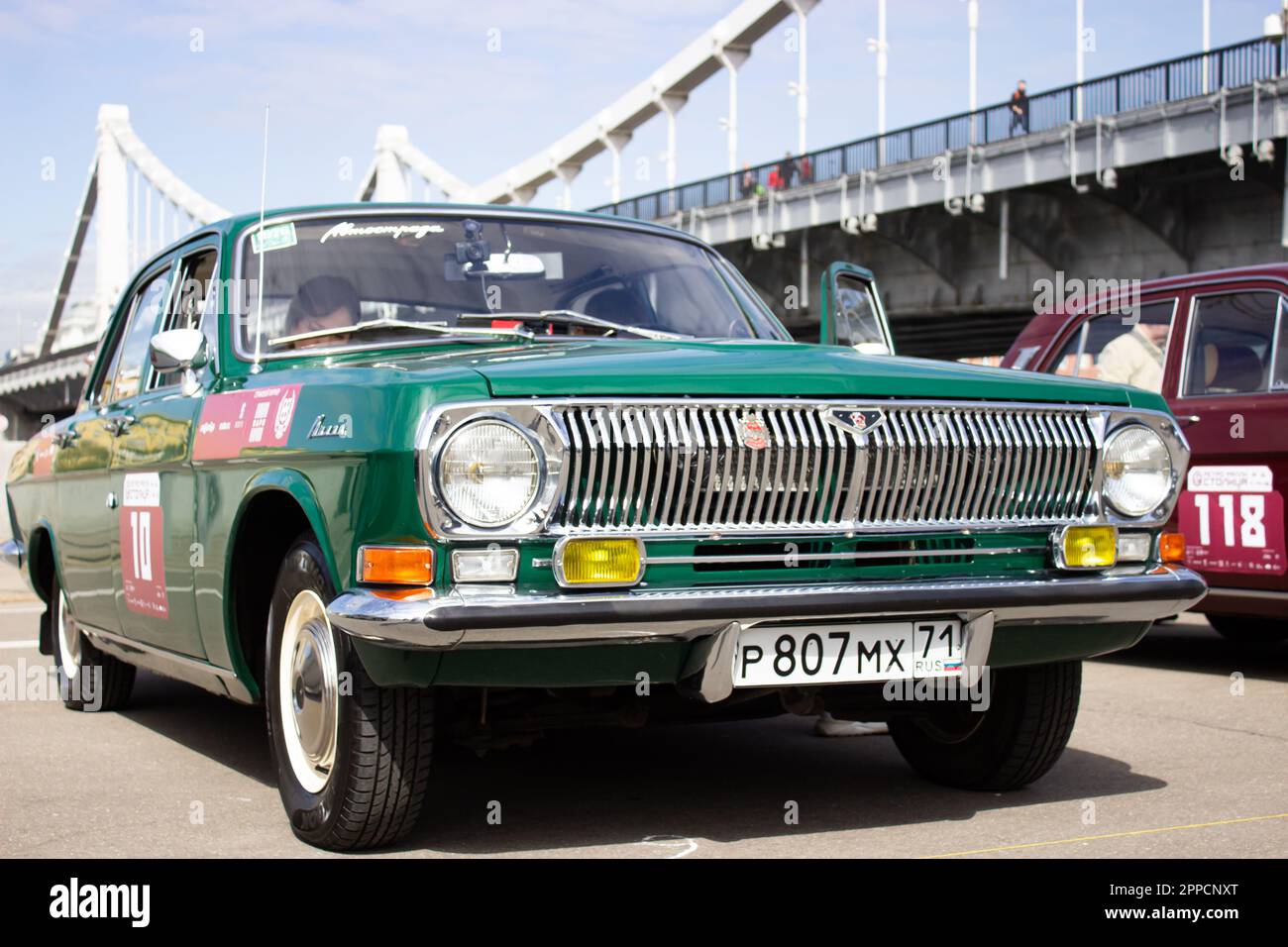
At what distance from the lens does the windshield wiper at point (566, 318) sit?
16.7ft

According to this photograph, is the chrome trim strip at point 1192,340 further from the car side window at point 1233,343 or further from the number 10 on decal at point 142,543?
the number 10 on decal at point 142,543

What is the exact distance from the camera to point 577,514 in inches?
152

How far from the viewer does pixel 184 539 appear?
504 centimetres

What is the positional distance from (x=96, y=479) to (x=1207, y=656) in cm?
570

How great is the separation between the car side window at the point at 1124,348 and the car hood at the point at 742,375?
373 centimetres

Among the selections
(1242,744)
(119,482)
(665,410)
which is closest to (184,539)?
(119,482)

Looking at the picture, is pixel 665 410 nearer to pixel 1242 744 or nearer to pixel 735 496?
pixel 735 496

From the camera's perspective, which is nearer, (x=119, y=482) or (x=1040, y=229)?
(x=119, y=482)

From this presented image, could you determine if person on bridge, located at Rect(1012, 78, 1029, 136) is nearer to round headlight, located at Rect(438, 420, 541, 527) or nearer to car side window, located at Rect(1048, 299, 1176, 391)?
car side window, located at Rect(1048, 299, 1176, 391)

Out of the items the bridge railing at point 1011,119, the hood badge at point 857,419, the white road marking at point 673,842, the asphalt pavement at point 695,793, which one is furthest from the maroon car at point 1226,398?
the bridge railing at point 1011,119

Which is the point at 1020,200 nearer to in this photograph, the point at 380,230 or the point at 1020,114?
the point at 1020,114

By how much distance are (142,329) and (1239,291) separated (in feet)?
16.3

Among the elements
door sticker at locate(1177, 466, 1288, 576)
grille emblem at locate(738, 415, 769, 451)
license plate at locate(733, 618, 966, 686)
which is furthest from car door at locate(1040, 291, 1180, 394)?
grille emblem at locate(738, 415, 769, 451)
